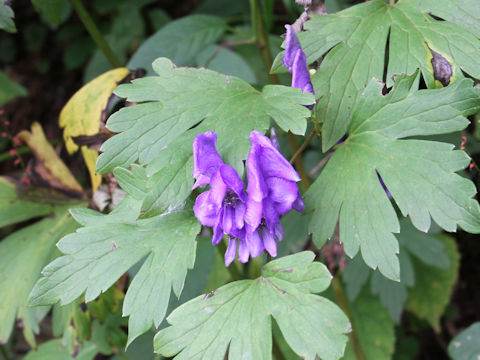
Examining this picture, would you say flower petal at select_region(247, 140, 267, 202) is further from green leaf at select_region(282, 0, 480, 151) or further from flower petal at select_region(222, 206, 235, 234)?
green leaf at select_region(282, 0, 480, 151)

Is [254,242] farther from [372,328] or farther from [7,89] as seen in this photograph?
[7,89]

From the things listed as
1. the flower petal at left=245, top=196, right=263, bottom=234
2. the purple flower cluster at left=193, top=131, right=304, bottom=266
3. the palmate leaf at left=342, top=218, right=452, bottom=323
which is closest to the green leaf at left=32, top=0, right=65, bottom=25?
the purple flower cluster at left=193, top=131, right=304, bottom=266

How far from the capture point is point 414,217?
1.04m

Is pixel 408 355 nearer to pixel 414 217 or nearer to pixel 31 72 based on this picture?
pixel 414 217

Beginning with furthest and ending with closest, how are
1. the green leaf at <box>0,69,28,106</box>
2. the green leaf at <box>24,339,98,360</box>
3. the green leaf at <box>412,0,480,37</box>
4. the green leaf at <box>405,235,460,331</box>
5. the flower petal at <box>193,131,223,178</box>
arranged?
1. the green leaf at <box>0,69,28,106</box>
2. the green leaf at <box>405,235,460,331</box>
3. the green leaf at <box>24,339,98,360</box>
4. the green leaf at <box>412,0,480,37</box>
5. the flower petal at <box>193,131,223,178</box>

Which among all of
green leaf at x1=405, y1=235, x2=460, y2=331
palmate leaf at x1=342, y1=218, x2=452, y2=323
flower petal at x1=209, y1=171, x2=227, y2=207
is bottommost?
green leaf at x1=405, y1=235, x2=460, y2=331

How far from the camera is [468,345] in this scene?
1609mm

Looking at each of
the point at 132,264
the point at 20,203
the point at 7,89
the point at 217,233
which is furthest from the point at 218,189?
the point at 7,89

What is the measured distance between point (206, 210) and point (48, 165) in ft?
3.13

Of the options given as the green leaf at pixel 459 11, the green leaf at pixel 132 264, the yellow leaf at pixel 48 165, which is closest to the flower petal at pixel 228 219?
the green leaf at pixel 132 264

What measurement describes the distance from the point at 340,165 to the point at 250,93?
26cm

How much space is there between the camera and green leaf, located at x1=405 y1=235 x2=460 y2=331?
7.06 feet

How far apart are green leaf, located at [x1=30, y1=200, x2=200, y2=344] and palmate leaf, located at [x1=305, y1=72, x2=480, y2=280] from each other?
0.30 m

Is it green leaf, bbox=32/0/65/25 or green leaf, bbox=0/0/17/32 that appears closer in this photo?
green leaf, bbox=0/0/17/32
